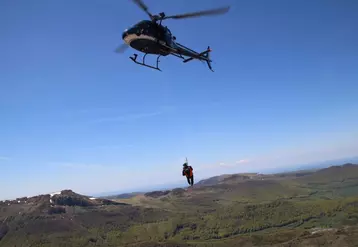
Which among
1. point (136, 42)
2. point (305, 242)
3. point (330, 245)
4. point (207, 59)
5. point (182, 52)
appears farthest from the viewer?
point (305, 242)

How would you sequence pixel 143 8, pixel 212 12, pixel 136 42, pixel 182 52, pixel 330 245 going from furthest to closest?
pixel 330 245, pixel 182 52, pixel 136 42, pixel 143 8, pixel 212 12

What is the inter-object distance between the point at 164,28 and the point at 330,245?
619 ft

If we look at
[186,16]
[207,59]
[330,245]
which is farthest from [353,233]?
[186,16]

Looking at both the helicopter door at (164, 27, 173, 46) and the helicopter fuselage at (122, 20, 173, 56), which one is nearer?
the helicopter fuselage at (122, 20, 173, 56)

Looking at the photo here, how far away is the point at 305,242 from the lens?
644 feet

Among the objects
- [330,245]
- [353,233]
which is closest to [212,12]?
[330,245]

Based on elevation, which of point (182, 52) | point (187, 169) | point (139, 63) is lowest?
point (187, 169)

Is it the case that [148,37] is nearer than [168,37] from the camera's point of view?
Yes

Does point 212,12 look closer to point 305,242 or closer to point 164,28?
point 164,28

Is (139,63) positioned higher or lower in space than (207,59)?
lower

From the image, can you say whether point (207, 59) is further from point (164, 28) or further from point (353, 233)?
point (353, 233)

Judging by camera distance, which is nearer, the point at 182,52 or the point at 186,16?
the point at 186,16

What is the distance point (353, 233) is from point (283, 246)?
44.4 m

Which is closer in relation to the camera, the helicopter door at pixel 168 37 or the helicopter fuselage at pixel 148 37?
the helicopter fuselage at pixel 148 37
